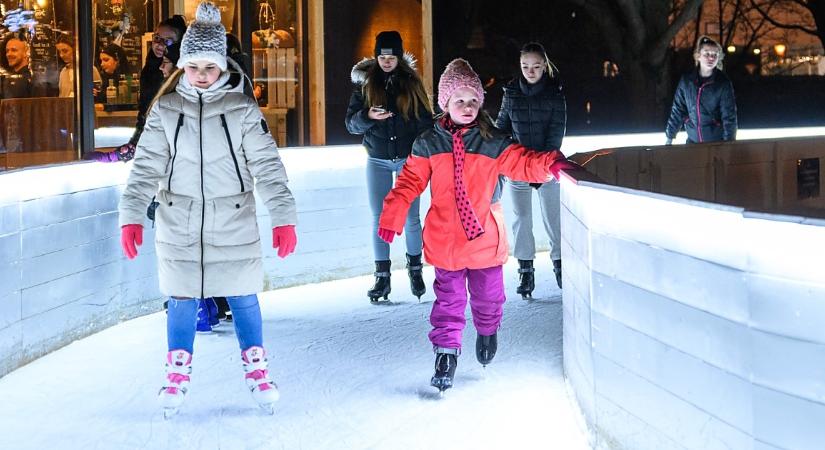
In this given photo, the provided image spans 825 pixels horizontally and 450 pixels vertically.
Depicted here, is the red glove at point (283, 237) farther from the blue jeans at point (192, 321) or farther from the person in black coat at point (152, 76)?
the person in black coat at point (152, 76)

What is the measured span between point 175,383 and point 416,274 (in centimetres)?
275

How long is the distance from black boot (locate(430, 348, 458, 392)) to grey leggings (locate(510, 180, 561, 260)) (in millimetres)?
2400

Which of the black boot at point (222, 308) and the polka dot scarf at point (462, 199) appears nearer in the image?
the polka dot scarf at point (462, 199)

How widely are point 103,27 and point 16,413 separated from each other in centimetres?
318

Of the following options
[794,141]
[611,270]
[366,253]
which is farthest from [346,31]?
[611,270]

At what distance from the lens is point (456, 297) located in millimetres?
4879

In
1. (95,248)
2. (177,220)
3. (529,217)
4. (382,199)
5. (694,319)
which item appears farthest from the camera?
(529,217)

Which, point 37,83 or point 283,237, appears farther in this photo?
point 37,83

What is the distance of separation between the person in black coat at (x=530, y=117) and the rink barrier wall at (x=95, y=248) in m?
0.97

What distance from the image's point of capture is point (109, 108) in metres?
7.18

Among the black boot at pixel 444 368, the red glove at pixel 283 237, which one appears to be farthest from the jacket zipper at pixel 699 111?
the red glove at pixel 283 237

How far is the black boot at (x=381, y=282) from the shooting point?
7.14m

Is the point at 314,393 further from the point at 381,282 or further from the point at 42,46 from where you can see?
the point at 42,46

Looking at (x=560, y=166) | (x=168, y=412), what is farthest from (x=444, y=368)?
(x=168, y=412)
